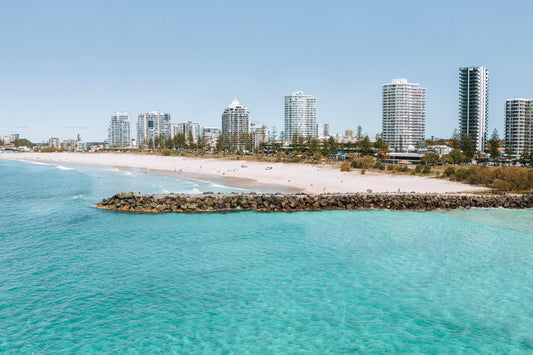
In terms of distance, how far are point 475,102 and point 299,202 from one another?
13017cm

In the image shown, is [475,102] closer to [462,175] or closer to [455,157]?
[455,157]

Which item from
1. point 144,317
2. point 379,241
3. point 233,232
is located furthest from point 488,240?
point 144,317

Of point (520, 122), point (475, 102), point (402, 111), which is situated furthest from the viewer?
point (402, 111)

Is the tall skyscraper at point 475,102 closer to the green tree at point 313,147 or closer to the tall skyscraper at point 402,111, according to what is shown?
the tall skyscraper at point 402,111

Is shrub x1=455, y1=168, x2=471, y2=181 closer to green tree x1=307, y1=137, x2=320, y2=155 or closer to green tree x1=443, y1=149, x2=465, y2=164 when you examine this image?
green tree x1=443, y1=149, x2=465, y2=164

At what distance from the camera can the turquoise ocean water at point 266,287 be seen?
11.7 m

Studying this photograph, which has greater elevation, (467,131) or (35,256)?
(467,131)

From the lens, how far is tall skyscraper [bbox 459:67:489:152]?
13738cm

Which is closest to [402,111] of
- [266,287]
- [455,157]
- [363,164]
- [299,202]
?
[455,157]

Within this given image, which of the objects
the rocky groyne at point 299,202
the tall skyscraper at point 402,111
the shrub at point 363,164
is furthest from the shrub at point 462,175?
the tall skyscraper at point 402,111

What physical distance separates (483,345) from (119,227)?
22.7m

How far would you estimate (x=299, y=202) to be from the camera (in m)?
34.1

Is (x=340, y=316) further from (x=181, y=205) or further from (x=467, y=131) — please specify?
(x=467, y=131)

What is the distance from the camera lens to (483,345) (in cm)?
1145
